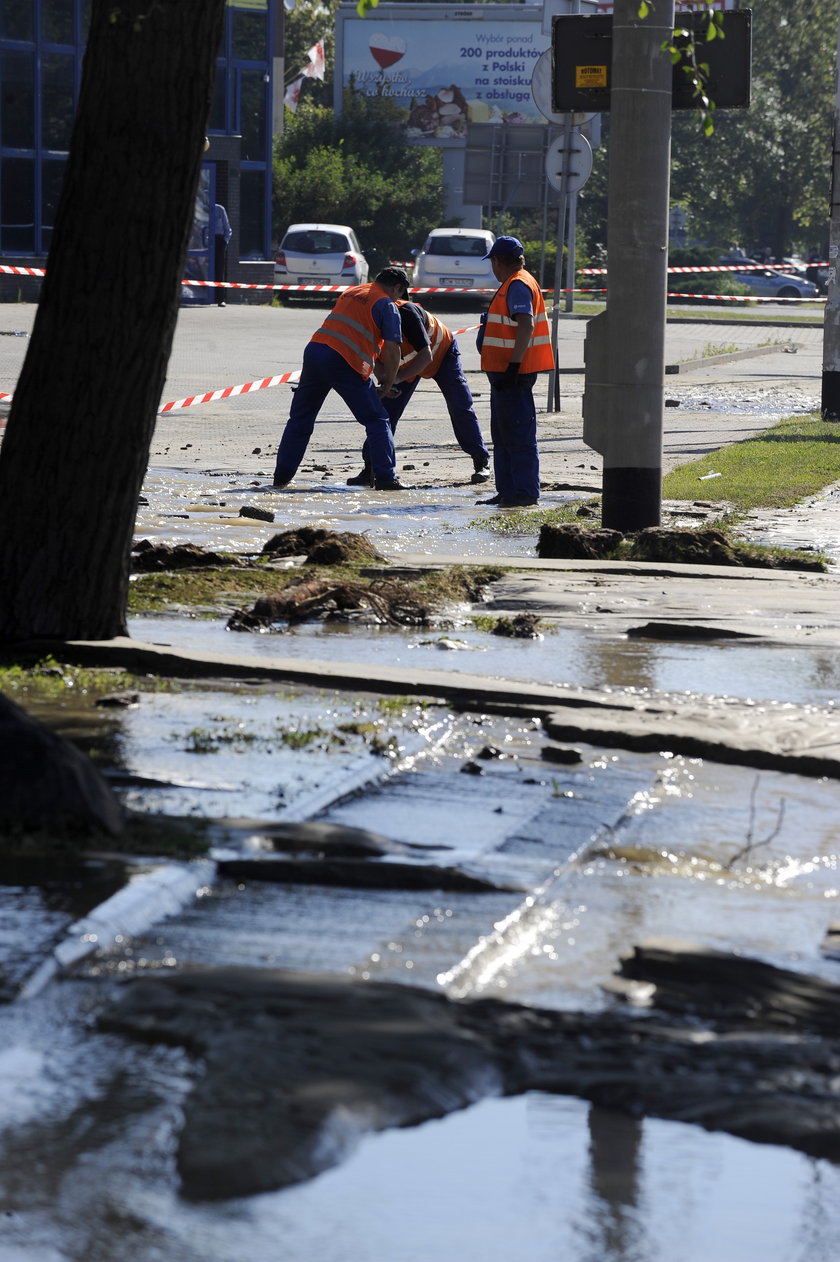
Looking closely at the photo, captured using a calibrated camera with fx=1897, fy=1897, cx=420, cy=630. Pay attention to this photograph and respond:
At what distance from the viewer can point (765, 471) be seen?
13648 mm

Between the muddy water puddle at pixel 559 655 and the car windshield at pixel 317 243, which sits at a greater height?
the car windshield at pixel 317 243

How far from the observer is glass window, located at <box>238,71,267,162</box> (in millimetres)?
41938

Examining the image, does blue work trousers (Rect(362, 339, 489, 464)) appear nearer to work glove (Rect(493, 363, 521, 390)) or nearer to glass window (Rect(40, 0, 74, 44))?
work glove (Rect(493, 363, 521, 390))

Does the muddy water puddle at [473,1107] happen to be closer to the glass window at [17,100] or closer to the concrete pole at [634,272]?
the concrete pole at [634,272]

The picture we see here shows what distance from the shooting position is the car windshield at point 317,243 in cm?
4144

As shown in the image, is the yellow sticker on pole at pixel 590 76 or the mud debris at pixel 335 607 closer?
the mud debris at pixel 335 607

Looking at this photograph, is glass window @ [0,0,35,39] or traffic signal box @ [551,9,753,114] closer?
traffic signal box @ [551,9,753,114]

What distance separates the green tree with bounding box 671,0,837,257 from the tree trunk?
224 feet

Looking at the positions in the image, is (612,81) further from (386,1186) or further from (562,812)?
(386,1186)

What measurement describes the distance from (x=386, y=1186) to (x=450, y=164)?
201 feet

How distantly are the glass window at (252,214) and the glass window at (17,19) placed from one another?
7.66 m

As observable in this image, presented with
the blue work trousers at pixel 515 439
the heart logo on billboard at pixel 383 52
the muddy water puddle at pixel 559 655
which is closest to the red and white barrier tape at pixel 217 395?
the blue work trousers at pixel 515 439

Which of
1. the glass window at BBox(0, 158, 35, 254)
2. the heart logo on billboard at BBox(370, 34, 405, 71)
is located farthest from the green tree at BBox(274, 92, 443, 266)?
→ the glass window at BBox(0, 158, 35, 254)

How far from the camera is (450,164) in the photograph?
203 feet
